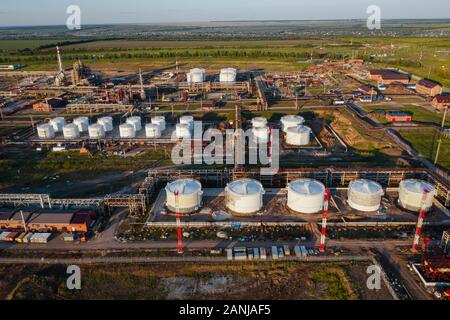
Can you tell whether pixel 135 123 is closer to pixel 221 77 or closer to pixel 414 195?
pixel 221 77

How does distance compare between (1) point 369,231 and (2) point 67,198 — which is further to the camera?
(2) point 67,198

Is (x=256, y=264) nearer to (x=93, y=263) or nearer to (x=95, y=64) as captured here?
(x=93, y=263)

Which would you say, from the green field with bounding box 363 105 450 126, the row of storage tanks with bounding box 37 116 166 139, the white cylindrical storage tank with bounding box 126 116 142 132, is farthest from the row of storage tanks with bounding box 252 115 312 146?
the green field with bounding box 363 105 450 126

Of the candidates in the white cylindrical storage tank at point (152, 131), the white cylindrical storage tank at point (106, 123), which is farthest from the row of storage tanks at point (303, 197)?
the white cylindrical storage tank at point (106, 123)

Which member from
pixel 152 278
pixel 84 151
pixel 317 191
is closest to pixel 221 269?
pixel 152 278

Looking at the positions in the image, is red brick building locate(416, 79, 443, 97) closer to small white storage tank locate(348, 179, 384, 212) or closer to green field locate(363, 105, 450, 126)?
green field locate(363, 105, 450, 126)

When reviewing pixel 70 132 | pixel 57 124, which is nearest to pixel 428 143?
pixel 70 132

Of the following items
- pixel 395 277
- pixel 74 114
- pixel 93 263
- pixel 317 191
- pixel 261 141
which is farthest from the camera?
pixel 74 114
